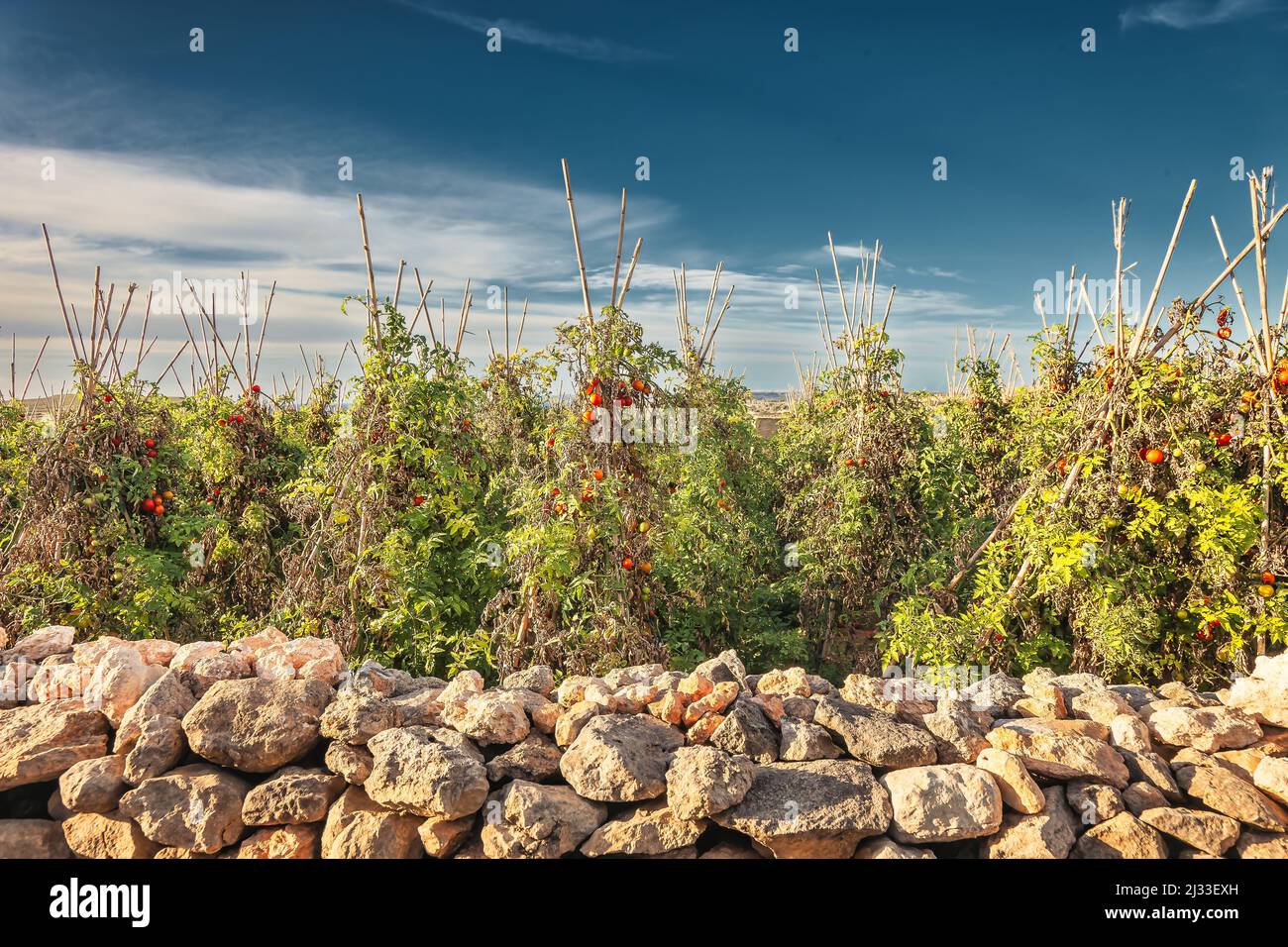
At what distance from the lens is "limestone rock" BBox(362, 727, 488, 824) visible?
260 centimetres

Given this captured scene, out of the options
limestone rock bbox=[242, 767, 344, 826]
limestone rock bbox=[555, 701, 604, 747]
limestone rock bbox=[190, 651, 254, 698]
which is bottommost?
limestone rock bbox=[242, 767, 344, 826]

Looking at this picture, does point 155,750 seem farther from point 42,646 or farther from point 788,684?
point 788,684

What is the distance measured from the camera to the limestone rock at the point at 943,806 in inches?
102

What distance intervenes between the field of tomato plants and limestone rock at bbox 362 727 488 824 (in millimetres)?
1477

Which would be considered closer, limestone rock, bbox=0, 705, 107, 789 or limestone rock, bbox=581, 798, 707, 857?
limestone rock, bbox=581, 798, 707, 857

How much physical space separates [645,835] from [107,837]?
1.94m

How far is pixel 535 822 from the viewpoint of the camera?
101 inches

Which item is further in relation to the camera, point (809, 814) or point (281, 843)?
point (281, 843)

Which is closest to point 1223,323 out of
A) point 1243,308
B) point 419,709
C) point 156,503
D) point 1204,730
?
point 1243,308

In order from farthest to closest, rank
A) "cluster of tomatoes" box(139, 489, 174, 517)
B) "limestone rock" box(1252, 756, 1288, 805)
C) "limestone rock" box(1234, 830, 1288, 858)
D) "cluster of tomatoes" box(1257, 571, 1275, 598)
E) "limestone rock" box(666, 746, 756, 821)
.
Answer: "cluster of tomatoes" box(139, 489, 174, 517) < "cluster of tomatoes" box(1257, 571, 1275, 598) < "limestone rock" box(1252, 756, 1288, 805) < "limestone rock" box(1234, 830, 1288, 858) < "limestone rock" box(666, 746, 756, 821)

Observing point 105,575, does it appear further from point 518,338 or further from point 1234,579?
point 1234,579

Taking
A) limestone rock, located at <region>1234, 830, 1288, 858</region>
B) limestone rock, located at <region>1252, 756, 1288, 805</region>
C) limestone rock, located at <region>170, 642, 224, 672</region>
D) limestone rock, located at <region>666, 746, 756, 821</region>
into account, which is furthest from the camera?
limestone rock, located at <region>170, 642, 224, 672</region>

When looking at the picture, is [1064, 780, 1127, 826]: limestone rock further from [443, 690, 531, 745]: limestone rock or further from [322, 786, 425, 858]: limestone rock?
[322, 786, 425, 858]: limestone rock

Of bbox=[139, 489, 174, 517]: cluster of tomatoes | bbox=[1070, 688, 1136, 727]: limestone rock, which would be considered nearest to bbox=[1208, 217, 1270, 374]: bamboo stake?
bbox=[1070, 688, 1136, 727]: limestone rock
